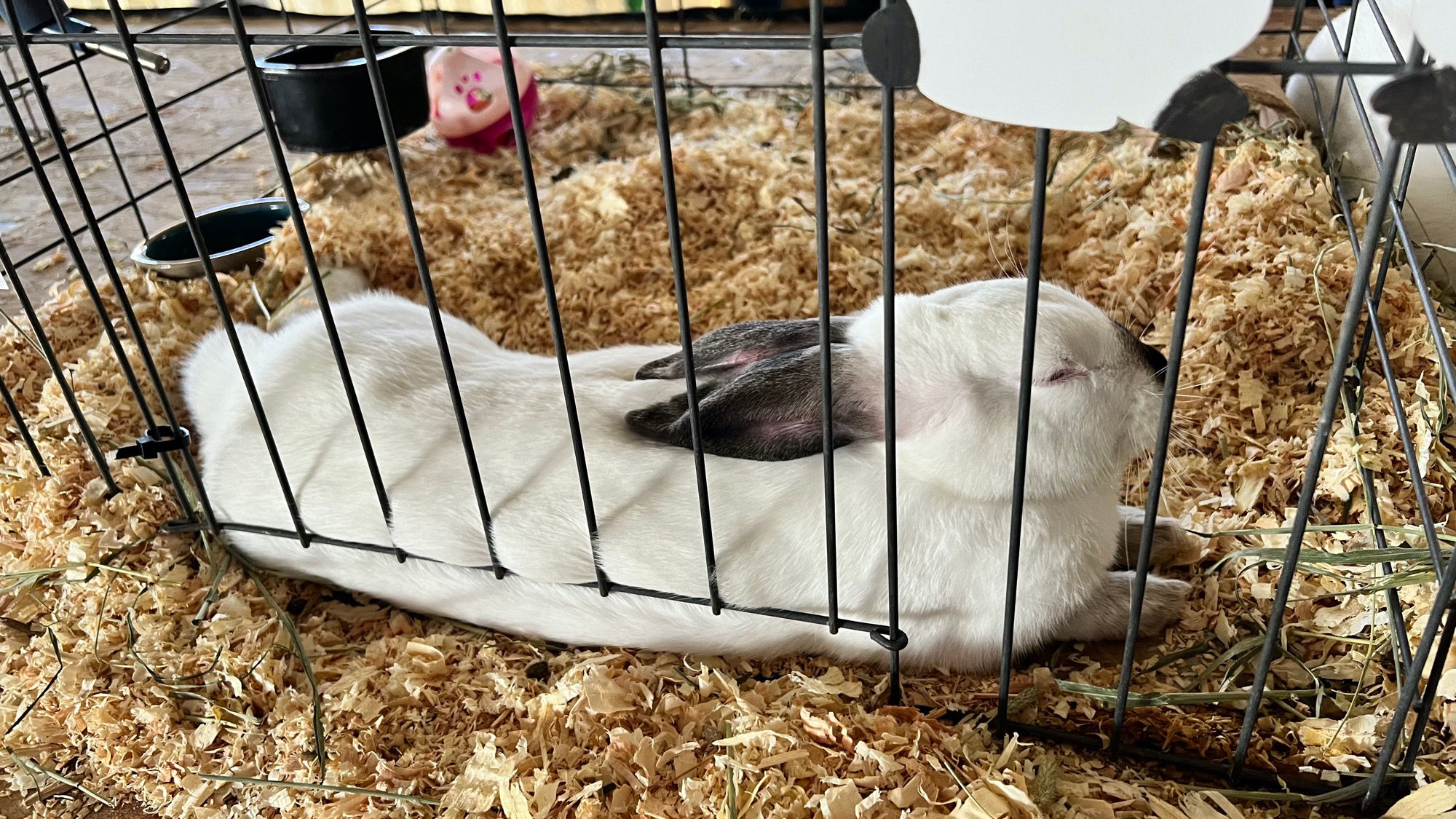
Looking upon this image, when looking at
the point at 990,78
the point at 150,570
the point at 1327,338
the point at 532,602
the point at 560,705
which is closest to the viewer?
the point at 990,78

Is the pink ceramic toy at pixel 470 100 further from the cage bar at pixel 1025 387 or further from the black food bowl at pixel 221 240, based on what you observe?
the cage bar at pixel 1025 387

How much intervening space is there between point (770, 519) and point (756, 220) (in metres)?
1.71

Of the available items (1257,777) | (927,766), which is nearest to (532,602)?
(927,766)

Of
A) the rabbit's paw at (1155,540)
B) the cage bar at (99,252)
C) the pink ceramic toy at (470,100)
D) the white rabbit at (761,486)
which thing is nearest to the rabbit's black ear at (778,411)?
the white rabbit at (761,486)

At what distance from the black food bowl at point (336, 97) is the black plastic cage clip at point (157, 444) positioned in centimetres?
181

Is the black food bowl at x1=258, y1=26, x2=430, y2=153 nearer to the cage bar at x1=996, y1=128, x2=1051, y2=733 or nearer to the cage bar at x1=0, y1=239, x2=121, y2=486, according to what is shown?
the cage bar at x1=0, y1=239, x2=121, y2=486

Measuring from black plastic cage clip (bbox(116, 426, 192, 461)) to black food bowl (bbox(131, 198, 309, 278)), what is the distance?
2.69 feet

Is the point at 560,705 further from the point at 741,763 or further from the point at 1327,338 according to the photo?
the point at 1327,338

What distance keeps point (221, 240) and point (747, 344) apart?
2.19 meters

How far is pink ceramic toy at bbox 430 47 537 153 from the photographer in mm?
4152

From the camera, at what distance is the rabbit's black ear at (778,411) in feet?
5.53

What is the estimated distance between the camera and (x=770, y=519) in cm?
183

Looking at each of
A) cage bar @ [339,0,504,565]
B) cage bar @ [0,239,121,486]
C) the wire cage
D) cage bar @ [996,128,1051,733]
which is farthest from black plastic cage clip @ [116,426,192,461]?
cage bar @ [996,128,1051,733]

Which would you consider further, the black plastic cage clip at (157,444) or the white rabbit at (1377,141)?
the white rabbit at (1377,141)
